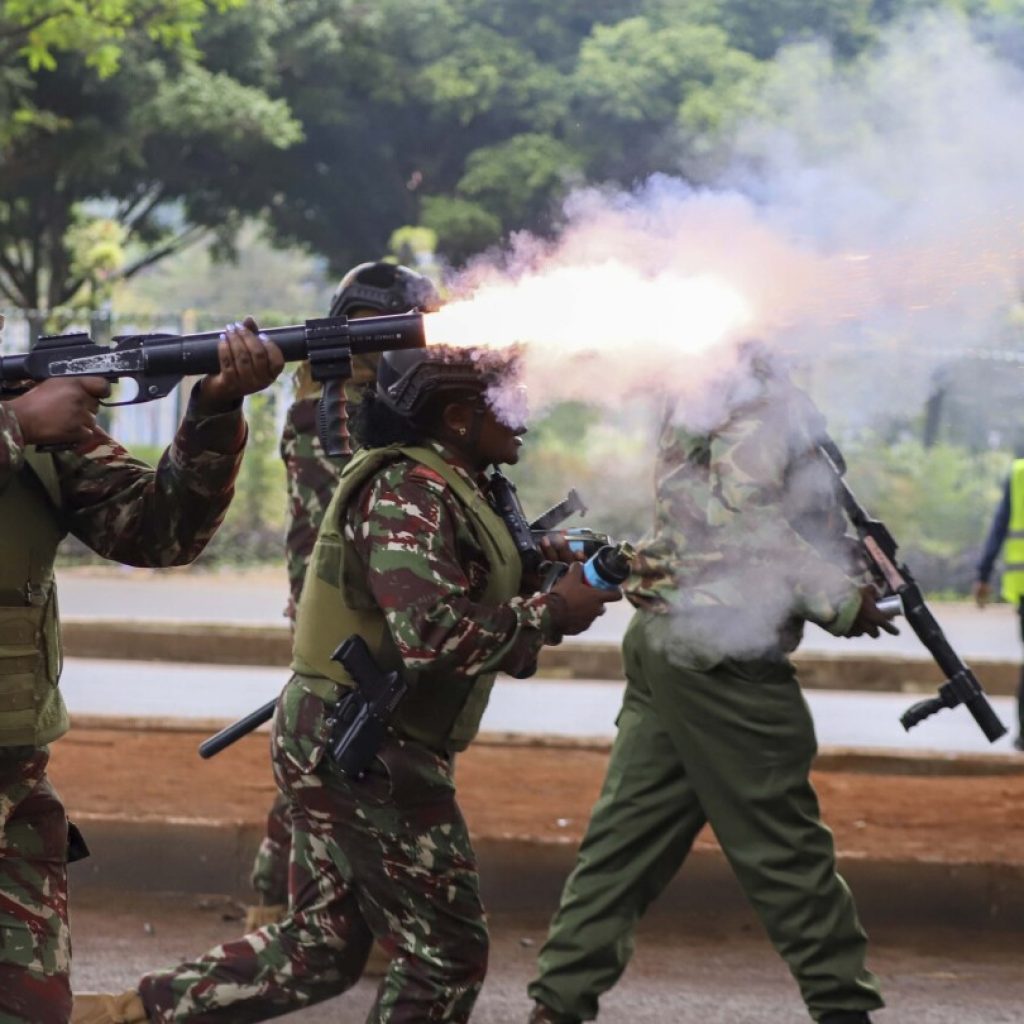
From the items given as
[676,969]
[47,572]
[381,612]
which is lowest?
[676,969]

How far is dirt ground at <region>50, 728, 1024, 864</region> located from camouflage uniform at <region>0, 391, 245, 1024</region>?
118 inches

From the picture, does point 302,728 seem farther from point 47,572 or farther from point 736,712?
point 736,712

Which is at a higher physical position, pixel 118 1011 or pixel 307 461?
pixel 307 461

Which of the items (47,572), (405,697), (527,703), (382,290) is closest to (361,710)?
(405,697)

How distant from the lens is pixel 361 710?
389 cm

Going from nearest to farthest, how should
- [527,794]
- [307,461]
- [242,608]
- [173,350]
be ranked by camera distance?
[173,350]
[307,461]
[527,794]
[242,608]

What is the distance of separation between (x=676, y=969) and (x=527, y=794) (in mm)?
1669

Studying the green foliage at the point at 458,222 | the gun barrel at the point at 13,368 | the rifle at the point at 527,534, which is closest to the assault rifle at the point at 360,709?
the rifle at the point at 527,534

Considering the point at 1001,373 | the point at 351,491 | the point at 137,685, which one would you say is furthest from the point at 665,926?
the point at 137,685

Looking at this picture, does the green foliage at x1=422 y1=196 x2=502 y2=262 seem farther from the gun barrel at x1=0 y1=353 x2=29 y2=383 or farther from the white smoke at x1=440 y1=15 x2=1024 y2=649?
the gun barrel at x1=0 y1=353 x2=29 y2=383

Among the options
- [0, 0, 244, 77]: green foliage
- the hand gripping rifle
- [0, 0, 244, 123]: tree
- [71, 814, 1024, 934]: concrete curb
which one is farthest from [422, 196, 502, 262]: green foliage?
the hand gripping rifle

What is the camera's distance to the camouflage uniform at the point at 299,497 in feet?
17.5

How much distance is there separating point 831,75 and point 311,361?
12.2 meters

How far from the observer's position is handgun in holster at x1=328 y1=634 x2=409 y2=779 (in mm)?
3867
